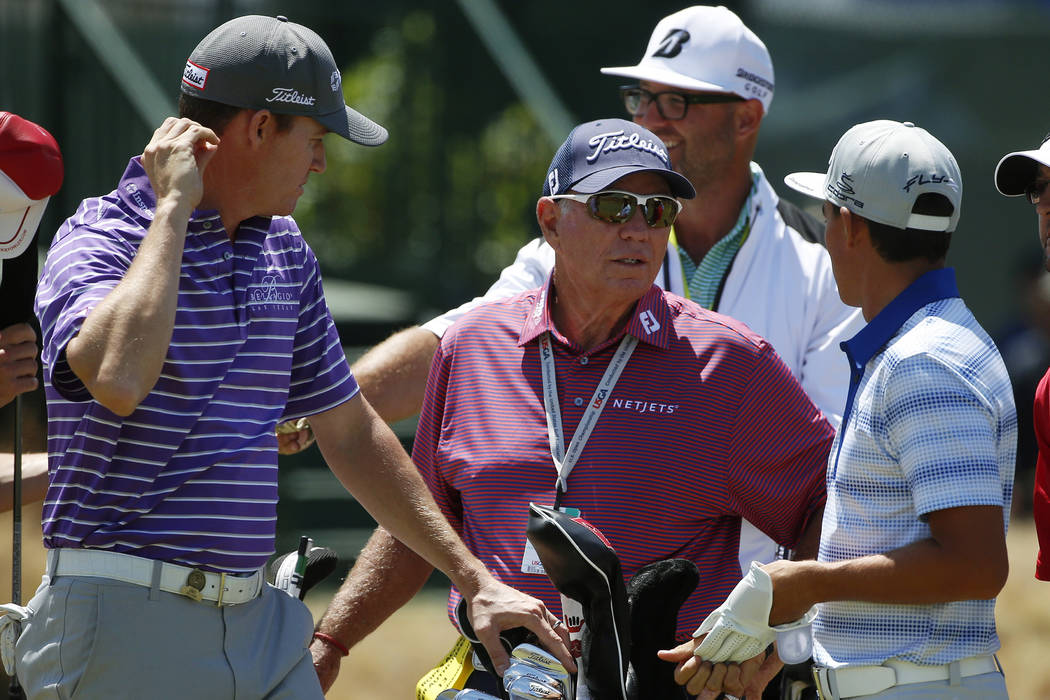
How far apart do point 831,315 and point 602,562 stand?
68.6 inches

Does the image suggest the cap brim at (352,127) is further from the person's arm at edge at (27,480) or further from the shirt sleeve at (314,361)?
the person's arm at edge at (27,480)

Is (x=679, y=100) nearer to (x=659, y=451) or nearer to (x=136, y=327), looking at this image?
(x=659, y=451)

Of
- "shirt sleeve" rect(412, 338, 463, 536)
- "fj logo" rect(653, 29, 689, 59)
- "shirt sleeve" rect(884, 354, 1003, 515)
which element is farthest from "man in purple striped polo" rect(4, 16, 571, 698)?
"fj logo" rect(653, 29, 689, 59)

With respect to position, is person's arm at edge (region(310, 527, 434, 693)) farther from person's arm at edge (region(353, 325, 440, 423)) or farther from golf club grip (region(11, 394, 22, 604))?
golf club grip (region(11, 394, 22, 604))

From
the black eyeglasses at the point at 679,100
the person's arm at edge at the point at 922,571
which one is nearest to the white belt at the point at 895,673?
the person's arm at edge at the point at 922,571

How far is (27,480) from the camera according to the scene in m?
3.99

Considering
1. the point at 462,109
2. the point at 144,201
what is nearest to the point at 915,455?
the point at 144,201

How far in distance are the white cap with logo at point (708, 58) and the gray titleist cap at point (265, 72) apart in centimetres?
184

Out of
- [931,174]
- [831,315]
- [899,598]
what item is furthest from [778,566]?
[831,315]

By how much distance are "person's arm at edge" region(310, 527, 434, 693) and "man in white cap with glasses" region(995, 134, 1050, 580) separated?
1631 millimetres

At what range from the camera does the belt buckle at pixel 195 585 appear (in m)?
3.24

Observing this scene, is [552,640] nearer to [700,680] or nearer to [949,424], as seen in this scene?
[700,680]

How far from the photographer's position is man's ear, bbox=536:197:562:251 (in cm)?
407

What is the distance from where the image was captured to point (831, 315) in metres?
4.68
